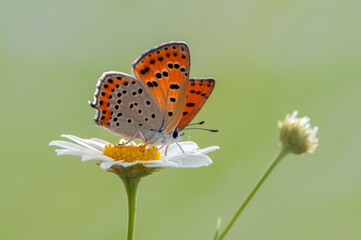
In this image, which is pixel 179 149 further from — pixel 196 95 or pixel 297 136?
pixel 297 136

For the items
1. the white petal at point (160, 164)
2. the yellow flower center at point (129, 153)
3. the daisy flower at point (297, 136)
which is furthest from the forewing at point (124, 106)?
the daisy flower at point (297, 136)

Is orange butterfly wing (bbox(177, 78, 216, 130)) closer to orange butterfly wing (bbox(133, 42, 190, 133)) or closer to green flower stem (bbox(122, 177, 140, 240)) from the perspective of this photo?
orange butterfly wing (bbox(133, 42, 190, 133))

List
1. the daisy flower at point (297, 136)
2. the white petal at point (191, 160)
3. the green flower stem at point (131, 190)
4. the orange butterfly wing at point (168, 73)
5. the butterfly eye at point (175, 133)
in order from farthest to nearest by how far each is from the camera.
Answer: the daisy flower at point (297, 136) < the butterfly eye at point (175, 133) < the orange butterfly wing at point (168, 73) < the white petal at point (191, 160) < the green flower stem at point (131, 190)

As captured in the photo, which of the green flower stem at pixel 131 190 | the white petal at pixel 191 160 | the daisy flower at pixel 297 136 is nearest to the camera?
the green flower stem at pixel 131 190

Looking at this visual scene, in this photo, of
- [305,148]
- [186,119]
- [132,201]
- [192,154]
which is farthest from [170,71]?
[305,148]

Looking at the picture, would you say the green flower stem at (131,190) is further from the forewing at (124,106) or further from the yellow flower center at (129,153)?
the forewing at (124,106)

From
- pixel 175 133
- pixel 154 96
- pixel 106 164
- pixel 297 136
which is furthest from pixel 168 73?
pixel 297 136
